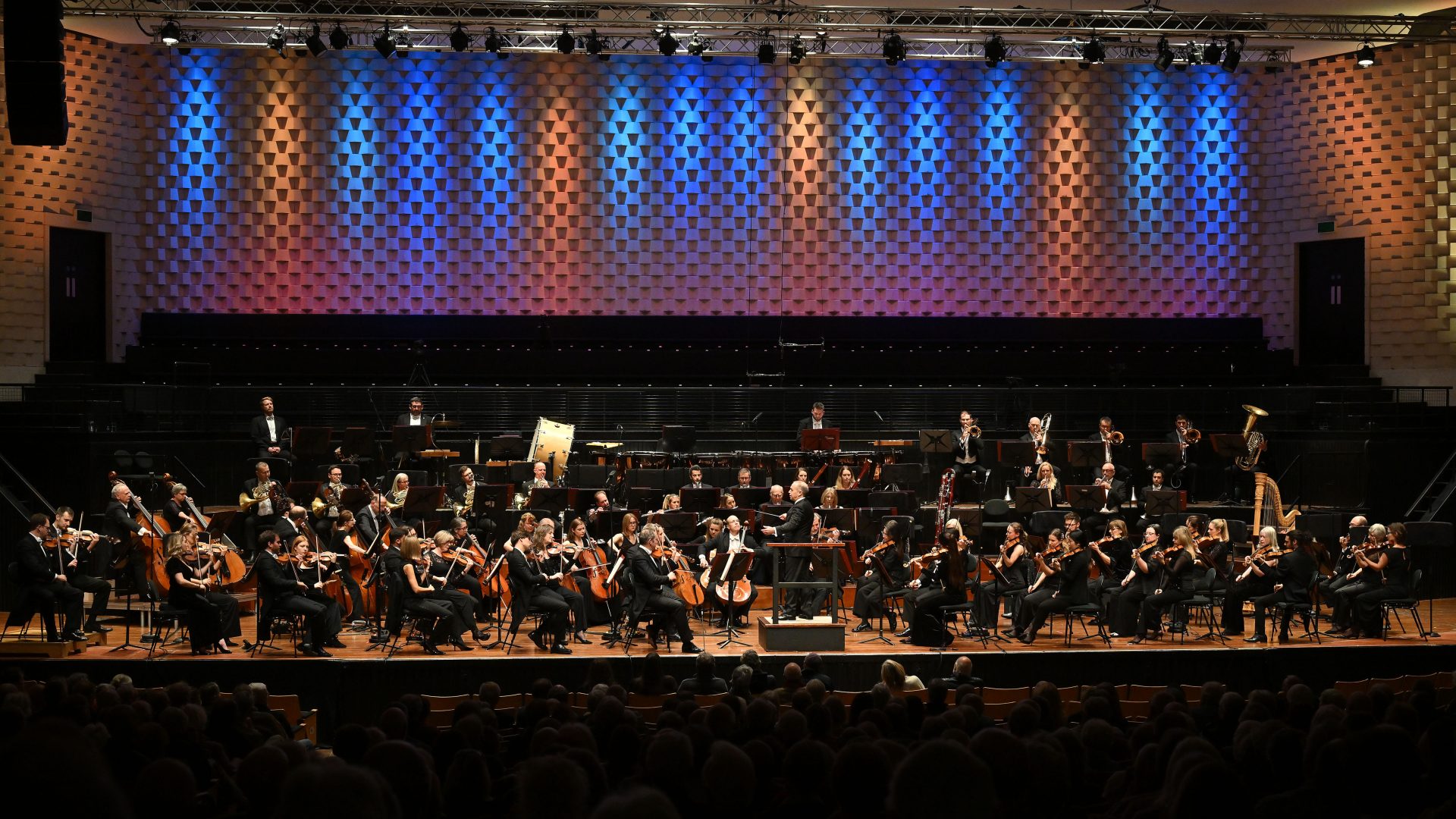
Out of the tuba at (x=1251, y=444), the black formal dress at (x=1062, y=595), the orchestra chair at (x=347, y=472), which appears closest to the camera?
the black formal dress at (x=1062, y=595)

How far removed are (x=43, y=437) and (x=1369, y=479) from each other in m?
18.3

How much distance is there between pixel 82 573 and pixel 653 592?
6.17 meters

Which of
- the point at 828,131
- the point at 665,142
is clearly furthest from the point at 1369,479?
the point at 665,142

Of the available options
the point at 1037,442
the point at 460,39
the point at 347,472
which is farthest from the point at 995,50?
the point at 347,472

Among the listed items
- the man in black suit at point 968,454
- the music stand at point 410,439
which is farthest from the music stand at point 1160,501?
the music stand at point 410,439

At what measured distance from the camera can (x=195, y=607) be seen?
12.2 m

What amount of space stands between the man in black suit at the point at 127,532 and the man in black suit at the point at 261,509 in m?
1.27

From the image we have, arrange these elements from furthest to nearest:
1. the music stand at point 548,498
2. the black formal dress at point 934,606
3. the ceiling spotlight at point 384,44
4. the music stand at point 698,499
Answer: the ceiling spotlight at point 384,44, the music stand at point 548,498, the music stand at point 698,499, the black formal dress at point 934,606

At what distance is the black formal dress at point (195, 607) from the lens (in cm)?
1221

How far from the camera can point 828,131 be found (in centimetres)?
2184

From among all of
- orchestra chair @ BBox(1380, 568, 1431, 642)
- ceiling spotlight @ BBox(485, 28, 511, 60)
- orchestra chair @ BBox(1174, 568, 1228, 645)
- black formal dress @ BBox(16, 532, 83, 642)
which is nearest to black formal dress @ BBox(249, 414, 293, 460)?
black formal dress @ BBox(16, 532, 83, 642)

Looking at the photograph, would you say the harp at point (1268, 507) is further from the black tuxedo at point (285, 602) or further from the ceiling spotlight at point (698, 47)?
the black tuxedo at point (285, 602)

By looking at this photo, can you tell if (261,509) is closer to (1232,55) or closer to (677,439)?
(677,439)

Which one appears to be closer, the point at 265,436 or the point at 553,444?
the point at 265,436
